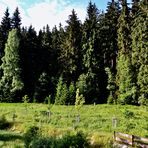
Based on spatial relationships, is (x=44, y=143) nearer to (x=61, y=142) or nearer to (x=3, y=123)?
(x=61, y=142)

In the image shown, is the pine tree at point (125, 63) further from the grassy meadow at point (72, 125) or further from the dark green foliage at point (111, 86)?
the grassy meadow at point (72, 125)

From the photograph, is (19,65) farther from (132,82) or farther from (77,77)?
(132,82)

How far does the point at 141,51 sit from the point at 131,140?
3366 centimetres

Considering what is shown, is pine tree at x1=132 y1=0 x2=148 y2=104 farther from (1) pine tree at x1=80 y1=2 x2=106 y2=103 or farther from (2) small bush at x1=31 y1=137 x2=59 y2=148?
(2) small bush at x1=31 y1=137 x2=59 y2=148

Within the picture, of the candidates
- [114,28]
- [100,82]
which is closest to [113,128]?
[100,82]

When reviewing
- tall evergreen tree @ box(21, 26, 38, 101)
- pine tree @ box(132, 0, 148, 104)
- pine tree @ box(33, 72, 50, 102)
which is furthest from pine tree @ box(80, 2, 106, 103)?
tall evergreen tree @ box(21, 26, 38, 101)

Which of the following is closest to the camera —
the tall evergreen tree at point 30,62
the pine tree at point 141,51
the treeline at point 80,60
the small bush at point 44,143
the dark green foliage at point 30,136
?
the small bush at point 44,143

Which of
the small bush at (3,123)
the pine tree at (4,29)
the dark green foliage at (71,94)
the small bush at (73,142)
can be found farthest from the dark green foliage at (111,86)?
the small bush at (73,142)

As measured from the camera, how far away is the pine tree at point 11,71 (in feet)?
244

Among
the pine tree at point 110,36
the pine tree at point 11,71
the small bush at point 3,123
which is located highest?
the pine tree at point 110,36

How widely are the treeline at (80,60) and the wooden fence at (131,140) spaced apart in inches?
1322

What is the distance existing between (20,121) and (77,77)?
32.3 meters

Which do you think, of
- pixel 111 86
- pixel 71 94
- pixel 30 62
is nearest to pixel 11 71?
pixel 30 62

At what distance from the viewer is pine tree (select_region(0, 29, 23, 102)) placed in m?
74.2
